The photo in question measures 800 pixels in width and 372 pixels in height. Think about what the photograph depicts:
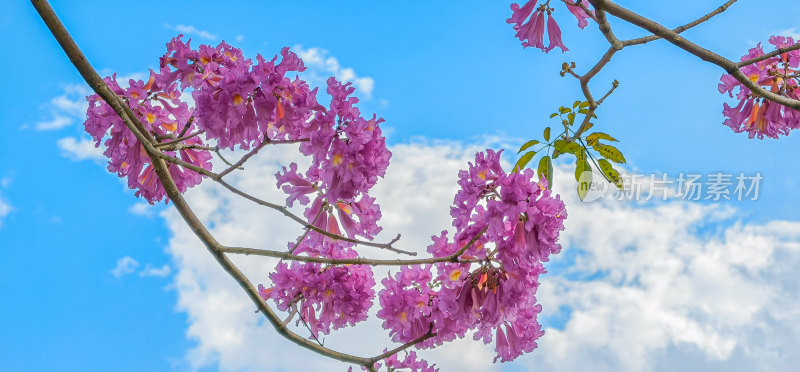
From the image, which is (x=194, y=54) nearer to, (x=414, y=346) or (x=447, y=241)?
(x=447, y=241)

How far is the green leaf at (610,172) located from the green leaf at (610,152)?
3 cm

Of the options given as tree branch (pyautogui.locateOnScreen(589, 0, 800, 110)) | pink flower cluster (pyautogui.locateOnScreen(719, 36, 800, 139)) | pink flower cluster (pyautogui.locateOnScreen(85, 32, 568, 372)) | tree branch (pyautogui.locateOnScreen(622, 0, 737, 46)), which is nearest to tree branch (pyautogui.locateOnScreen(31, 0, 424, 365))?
pink flower cluster (pyautogui.locateOnScreen(85, 32, 568, 372))

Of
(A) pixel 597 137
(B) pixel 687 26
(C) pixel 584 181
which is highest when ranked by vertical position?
(B) pixel 687 26

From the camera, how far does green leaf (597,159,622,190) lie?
2.96 meters

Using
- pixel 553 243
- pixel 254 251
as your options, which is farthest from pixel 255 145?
pixel 553 243

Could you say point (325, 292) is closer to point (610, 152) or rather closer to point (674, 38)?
point (610, 152)

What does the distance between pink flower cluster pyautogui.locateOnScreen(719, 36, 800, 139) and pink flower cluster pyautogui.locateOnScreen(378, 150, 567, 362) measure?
1.69m

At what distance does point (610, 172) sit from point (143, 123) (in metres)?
1.93

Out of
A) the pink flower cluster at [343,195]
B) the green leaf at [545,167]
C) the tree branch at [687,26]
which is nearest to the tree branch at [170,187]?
the pink flower cluster at [343,195]

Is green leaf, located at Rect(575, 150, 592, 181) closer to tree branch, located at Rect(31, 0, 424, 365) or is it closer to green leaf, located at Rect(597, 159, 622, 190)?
green leaf, located at Rect(597, 159, 622, 190)

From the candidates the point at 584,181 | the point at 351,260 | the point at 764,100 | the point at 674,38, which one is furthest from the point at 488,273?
the point at 764,100

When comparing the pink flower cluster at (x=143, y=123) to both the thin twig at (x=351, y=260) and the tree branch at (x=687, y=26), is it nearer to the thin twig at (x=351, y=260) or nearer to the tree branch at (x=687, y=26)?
the thin twig at (x=351, y=260)

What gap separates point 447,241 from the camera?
2684mm

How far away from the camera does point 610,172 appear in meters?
2.96
